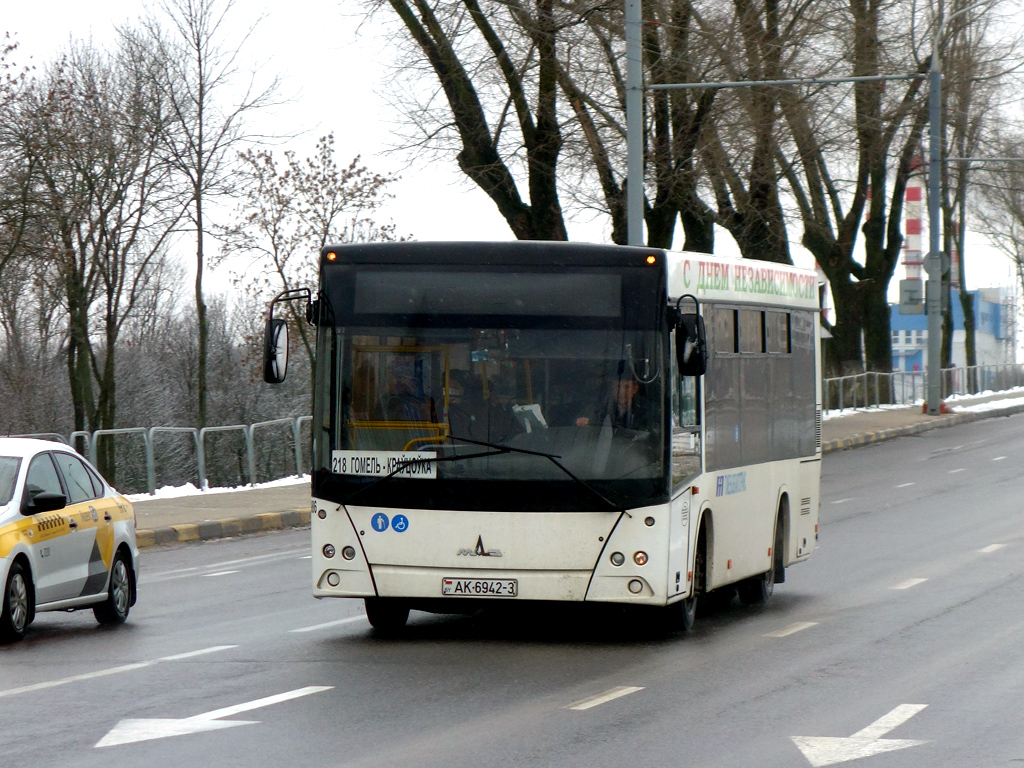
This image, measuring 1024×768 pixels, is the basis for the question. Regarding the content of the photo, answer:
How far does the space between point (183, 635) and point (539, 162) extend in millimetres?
19454

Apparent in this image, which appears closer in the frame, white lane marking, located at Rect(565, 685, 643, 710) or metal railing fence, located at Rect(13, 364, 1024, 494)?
white lane marking, located at Rect(565, 685, 643, 710)

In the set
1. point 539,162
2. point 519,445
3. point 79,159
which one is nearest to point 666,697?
point 519,445

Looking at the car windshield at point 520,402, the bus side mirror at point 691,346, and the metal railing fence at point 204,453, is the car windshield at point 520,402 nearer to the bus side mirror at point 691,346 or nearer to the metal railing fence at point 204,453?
the bus side mirror at point 691,346

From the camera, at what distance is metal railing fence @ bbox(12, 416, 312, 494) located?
2364cm

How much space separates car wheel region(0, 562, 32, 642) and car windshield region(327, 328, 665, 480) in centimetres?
237

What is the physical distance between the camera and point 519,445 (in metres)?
10.1

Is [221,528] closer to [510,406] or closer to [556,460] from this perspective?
[510,406]

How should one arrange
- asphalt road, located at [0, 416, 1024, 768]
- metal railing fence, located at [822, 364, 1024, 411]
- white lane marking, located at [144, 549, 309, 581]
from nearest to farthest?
1. asphalt road, located at [0, 416, 1024, 768]
2. white lane marking, located at [144, 549, 309, 581]
3. metal railing fence, located at [822, 364, 1024, 411]

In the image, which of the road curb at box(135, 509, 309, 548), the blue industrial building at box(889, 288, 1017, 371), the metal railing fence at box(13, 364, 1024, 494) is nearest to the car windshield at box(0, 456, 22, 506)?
the road curb at box(135, 509, 309, 548)

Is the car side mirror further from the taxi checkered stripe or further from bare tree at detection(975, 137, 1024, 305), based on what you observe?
bare tree at detection(975, 137, 1024, 305)

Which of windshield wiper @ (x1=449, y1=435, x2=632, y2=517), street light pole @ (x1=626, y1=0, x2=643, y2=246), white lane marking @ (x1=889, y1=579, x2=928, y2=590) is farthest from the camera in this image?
street light pole @ (x1=626, y1=0, x2=643, y2=246)

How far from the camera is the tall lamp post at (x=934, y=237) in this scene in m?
39.4

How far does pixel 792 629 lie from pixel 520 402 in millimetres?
2663

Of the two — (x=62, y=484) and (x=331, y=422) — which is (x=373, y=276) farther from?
(x=62, y=484)
